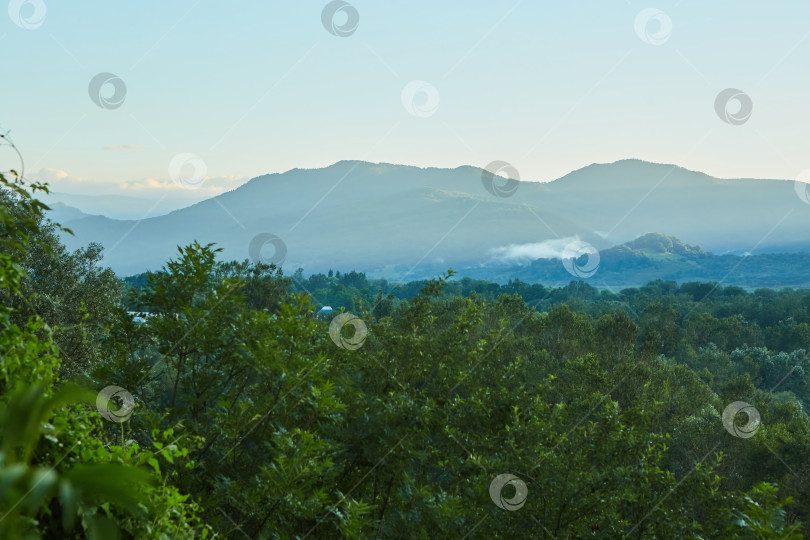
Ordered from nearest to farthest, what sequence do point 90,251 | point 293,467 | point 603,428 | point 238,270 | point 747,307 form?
point 293,467, point 603,428, point 90,251, point 238,270, point 747,307

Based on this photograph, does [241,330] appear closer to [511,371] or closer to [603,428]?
[511,371]

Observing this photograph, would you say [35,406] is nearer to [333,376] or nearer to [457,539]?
[457,539]

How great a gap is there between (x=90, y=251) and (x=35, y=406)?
24.3 metres

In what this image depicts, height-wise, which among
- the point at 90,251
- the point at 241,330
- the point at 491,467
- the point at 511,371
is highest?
the point at 511,371

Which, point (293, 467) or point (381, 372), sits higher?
point (381, 372)

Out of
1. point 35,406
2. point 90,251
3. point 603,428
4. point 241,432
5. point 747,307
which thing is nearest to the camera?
point 35,406

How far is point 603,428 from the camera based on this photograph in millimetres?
11273

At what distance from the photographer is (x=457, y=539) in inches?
380

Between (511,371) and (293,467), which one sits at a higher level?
(511,371)

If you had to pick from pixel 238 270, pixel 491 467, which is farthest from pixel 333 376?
pixel 238 270

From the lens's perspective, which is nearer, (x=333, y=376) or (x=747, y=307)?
(x=333, y=376)

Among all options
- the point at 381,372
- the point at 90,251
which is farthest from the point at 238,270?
the point at 381,372

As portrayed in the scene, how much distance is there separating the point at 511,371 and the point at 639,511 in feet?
11.6

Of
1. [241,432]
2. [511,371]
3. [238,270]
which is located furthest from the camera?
[238,270]
